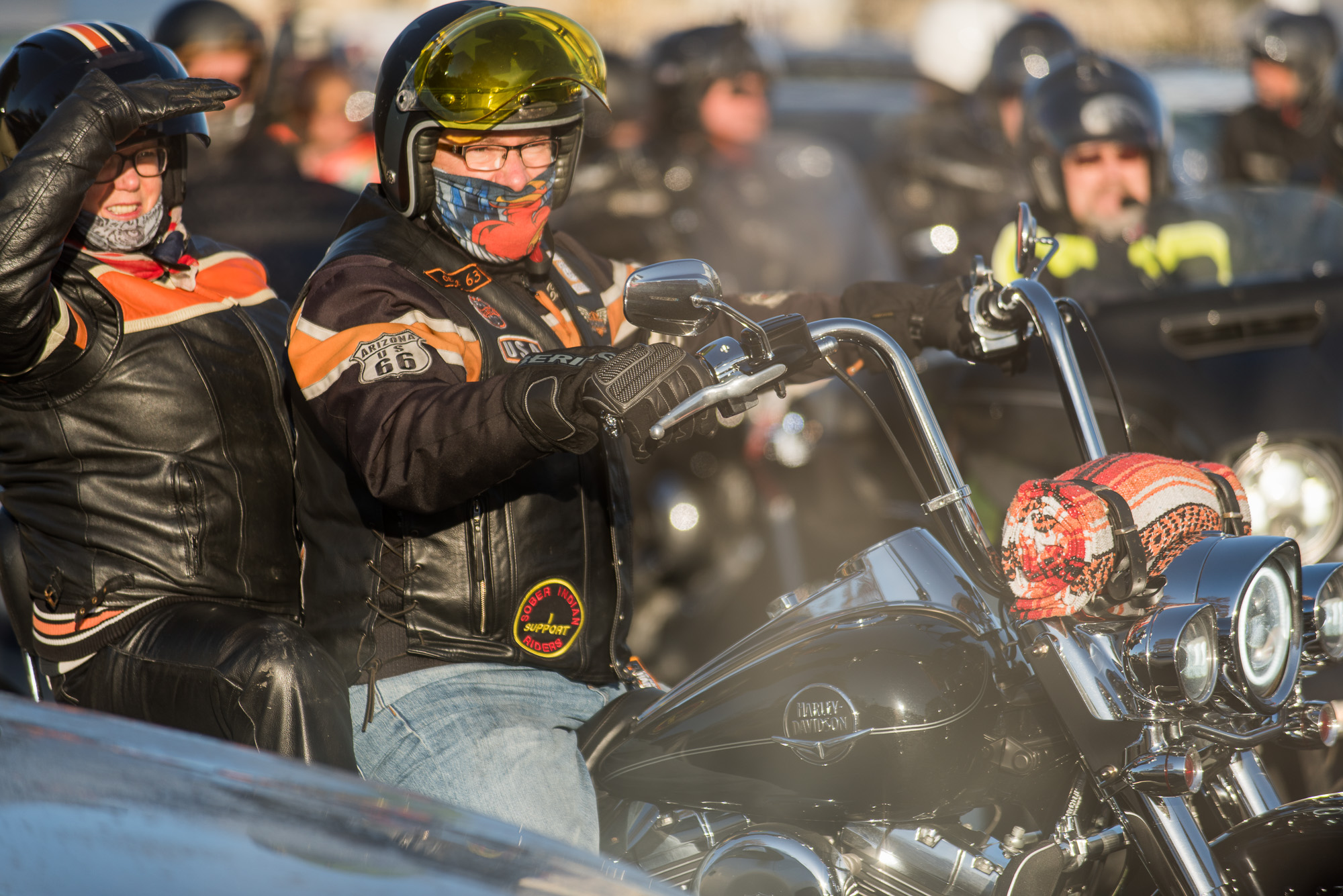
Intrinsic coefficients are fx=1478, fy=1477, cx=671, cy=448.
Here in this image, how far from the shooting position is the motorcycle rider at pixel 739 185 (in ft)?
24.2

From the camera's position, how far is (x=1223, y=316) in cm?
419

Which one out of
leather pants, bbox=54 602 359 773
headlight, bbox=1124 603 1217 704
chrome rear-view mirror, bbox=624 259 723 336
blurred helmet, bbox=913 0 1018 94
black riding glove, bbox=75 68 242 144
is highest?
blurred helmet, bbox=913 0 1018 94

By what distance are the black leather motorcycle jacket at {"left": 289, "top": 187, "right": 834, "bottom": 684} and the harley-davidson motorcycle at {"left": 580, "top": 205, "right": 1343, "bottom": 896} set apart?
1.08 ft

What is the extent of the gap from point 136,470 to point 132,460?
2 centimetres

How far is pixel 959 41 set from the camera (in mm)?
9773

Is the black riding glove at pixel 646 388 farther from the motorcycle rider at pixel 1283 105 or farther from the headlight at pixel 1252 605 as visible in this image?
the motorcycle rider at pixel 1283 105

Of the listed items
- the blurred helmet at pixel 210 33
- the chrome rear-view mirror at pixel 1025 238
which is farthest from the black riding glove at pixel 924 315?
the blurred helmet at pixel 210 33

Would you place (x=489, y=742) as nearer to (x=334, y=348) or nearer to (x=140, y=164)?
(x=334, y=348)

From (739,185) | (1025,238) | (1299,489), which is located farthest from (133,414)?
(739,185)

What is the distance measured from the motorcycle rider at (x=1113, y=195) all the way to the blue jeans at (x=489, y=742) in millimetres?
2496

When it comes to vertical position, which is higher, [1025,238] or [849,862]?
[1025,238]

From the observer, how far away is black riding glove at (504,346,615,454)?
212cm

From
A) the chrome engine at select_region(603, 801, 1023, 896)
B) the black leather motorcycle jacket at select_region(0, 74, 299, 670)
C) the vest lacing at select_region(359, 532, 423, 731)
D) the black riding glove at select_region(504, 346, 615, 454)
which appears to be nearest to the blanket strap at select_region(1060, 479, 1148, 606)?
the chrome engine at select_region(603, 801, 1023, 896)

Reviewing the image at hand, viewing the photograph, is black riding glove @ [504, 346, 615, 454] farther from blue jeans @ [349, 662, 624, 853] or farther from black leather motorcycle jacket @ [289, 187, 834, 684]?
blue jeans @ [349, 662, 624, 853]
